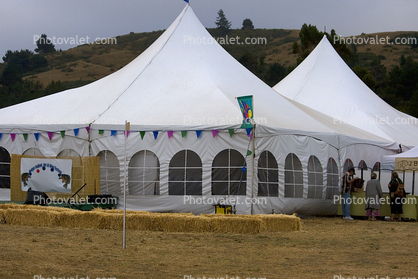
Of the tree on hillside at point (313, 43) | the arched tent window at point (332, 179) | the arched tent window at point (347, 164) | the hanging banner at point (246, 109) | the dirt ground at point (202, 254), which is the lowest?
the dirt ground at point (202, 254)

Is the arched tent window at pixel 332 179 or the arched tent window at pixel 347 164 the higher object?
the arched tent window at pixel 347 164

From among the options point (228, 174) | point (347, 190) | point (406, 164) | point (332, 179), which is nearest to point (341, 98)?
point (332, 179)

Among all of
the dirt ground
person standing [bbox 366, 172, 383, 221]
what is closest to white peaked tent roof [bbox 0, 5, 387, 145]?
person standing [bbox 366, 172, 383, 221]

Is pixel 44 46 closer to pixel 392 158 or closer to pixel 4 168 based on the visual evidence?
pixel 4 168

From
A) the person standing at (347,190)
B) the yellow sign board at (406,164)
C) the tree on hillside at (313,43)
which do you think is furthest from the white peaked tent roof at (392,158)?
the tree on hillside at (313,43)

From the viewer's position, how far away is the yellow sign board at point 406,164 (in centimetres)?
1480

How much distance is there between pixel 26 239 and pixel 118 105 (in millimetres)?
7010

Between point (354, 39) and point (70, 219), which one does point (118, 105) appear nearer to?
point (70, 219)

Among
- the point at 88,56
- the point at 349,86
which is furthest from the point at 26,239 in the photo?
the point at 88,56

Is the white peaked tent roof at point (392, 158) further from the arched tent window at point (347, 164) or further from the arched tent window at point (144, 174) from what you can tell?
the arched tent window at point (144, 174)

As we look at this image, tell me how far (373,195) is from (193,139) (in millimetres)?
5131

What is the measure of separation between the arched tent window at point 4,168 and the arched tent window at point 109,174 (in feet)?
10.3

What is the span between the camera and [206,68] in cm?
1666

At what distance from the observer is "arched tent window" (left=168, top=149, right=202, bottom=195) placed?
1423cm
